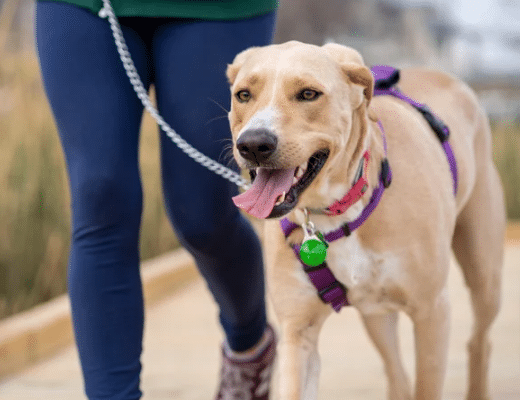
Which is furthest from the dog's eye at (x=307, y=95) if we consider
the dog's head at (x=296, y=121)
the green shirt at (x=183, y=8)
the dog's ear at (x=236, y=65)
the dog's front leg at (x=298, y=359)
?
the dog's front leg at (x=298, y=359)

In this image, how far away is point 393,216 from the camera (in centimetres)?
262

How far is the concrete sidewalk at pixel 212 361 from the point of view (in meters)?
3.80

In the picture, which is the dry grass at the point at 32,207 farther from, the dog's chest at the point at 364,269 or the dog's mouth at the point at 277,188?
the dog's mouth at the point at 277,188

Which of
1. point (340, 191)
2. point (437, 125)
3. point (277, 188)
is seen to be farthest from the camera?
point (437, 125)

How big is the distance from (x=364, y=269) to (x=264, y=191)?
0.49 metres

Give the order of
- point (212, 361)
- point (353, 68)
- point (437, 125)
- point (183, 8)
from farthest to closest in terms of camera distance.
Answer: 1. point (212, 361)
2. point (437, 125)
3. point (183, 8)
4. point (353, 68)

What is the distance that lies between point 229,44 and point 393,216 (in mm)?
780

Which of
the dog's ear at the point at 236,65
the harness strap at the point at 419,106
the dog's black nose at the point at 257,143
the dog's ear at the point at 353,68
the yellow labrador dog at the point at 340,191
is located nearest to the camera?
the dog's black nose at the point at 257,143

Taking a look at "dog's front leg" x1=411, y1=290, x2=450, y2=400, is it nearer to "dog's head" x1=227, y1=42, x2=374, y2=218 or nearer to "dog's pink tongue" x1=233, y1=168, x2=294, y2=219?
"dog's head" x1=227, y1=42, x2=374, y2=218

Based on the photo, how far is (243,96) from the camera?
2.46 m

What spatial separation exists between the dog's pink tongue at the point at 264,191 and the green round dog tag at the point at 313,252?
0.27 m

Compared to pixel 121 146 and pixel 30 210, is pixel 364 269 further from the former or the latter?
pixel 30 210

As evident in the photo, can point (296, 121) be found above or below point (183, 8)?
below

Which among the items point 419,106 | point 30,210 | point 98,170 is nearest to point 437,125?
point 419,106
